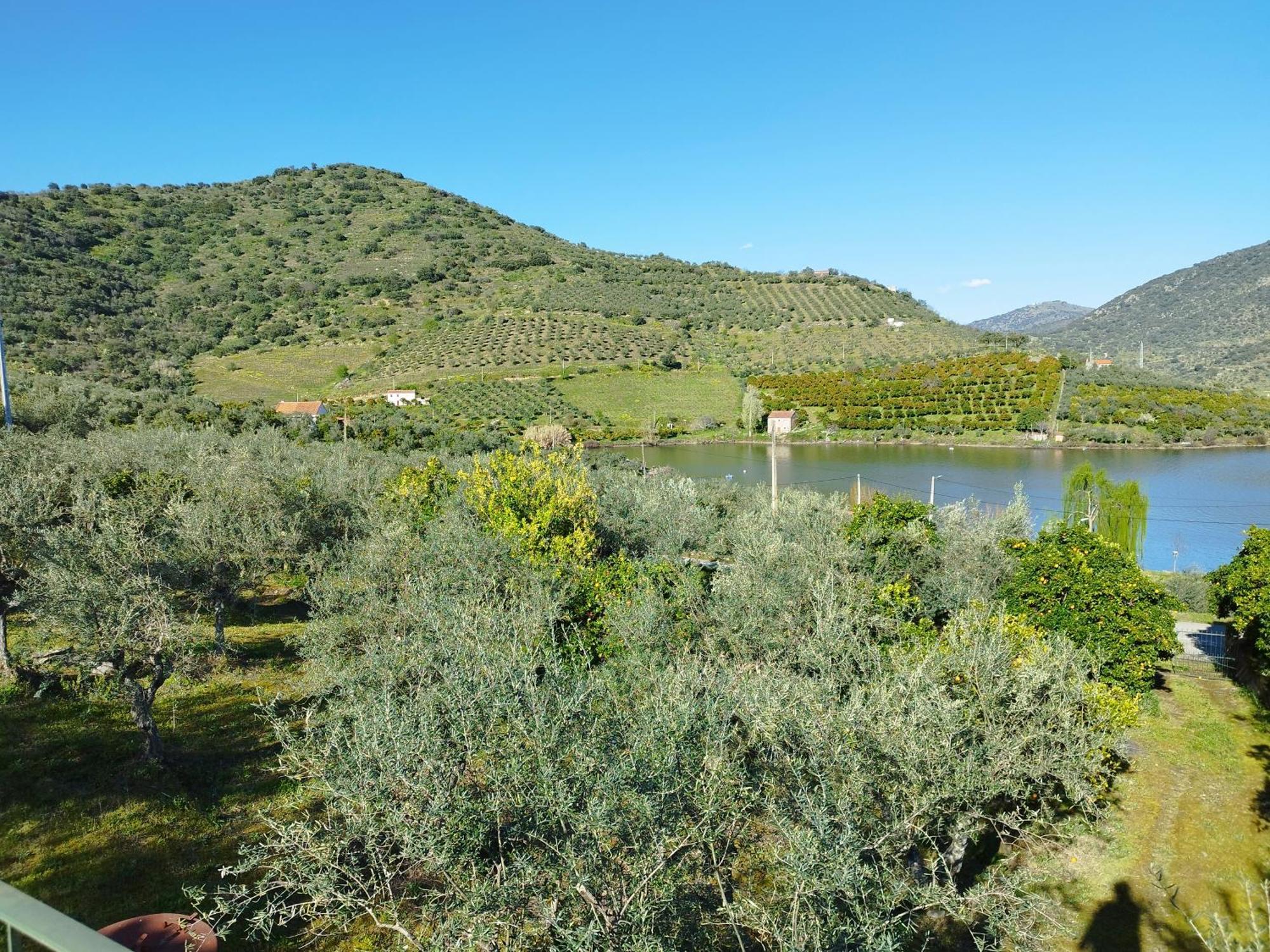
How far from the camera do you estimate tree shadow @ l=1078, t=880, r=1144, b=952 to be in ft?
30.3

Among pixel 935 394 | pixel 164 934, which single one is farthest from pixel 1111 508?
pixel 935 394

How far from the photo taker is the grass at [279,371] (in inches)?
2301

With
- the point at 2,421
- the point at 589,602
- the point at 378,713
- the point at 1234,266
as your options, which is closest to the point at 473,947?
the point at 378,713

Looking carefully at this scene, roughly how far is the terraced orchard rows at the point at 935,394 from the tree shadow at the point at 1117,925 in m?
63.4

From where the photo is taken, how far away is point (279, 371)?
64.2m

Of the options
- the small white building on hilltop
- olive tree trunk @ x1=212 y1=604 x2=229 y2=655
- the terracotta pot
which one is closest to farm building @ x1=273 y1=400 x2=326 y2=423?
the small white building on hilltop

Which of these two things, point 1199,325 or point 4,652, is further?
point 1199,325

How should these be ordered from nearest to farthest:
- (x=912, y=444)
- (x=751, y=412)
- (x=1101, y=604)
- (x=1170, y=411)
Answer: (x=1101, y=604)
(x=1170, y=411)
(x=751, y=412)
(x=912, y=444)

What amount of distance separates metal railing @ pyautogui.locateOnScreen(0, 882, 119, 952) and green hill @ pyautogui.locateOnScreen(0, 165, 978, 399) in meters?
61.4

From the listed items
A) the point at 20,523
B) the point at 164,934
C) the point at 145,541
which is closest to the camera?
the point at 164,934

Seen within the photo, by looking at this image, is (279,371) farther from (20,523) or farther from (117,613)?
(117,613)

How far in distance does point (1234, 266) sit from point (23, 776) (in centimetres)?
18446

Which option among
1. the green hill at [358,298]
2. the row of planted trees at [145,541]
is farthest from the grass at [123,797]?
the green hill at [358,298]

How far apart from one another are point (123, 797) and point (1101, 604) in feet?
61.9
